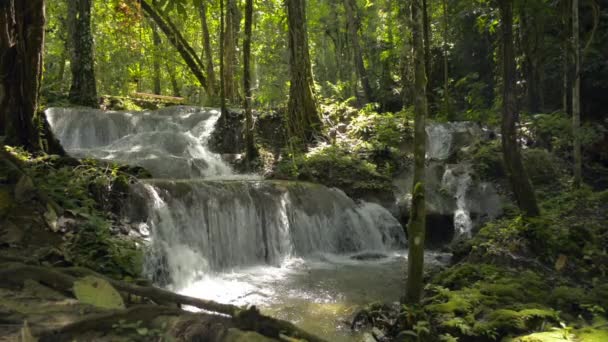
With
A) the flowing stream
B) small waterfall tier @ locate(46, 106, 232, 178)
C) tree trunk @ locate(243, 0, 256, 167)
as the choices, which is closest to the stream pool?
the flowing stream

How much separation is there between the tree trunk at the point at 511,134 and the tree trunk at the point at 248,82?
617cm

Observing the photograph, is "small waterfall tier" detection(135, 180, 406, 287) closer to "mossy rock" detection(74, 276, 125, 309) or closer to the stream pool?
the stream pool

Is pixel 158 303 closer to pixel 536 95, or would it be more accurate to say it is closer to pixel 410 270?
pixel 410 270

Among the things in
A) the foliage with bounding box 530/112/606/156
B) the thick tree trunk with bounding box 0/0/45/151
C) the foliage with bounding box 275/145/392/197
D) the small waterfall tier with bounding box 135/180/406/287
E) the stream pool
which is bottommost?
the stream pool

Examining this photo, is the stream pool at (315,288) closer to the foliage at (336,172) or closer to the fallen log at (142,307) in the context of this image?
the fallen log at (142,307)

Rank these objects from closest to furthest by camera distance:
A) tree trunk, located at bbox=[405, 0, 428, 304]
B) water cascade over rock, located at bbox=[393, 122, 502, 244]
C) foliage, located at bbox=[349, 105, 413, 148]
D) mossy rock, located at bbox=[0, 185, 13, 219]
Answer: tree trunk, located at bbox=[405, 0, 428, 304]
mossy rock, located at bbox=[0, 185, 13, 219]
water cascade over rock, located at bbox=[393, 122, 502, 244]
foliage, located at bbox=[349, 105, 413, 148]

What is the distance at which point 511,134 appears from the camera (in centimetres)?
835

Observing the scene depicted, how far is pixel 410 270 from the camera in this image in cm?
543

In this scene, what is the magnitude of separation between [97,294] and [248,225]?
19.7 ft

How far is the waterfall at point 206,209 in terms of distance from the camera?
8.15 meters

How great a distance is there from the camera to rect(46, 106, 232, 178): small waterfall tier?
1151 centimetres

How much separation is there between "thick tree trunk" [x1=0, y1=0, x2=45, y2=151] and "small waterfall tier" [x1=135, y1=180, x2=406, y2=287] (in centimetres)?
203

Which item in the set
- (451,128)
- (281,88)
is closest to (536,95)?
(451,128)

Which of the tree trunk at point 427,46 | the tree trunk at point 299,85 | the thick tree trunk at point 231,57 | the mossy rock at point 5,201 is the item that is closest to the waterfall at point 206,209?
the mossy rock at point 5,201
